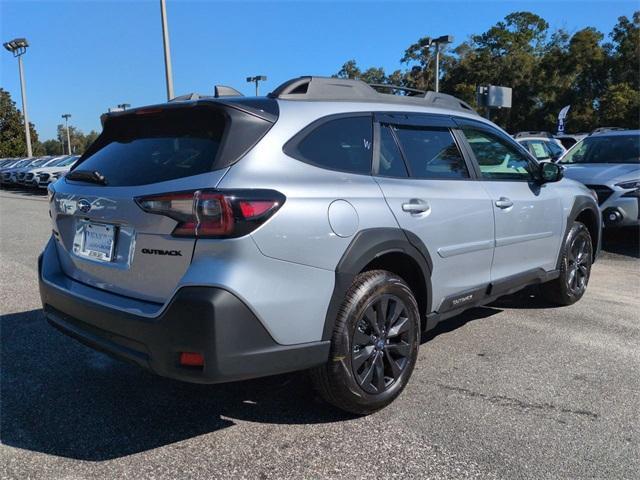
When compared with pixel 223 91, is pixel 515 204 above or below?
below

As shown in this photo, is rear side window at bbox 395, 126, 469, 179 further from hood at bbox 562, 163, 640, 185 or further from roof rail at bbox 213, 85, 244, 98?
hood at bbox 562, 163, 640, 185

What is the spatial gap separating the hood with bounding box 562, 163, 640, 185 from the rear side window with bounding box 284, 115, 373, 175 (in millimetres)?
5518

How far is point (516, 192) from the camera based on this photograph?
4328 mm

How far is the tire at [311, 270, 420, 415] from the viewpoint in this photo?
9.45 ft

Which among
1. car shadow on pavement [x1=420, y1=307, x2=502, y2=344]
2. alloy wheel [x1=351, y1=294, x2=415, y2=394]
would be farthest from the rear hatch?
car shadow on pavement [x1=420, y1=307, x2=502, y2=344]

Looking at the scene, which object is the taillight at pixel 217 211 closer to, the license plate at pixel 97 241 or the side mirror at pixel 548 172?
the license plate at pixel 97 241

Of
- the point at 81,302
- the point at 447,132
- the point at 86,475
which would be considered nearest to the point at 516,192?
the point at 447,132

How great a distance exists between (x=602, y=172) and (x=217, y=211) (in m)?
7.40

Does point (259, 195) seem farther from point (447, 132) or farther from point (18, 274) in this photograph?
point (18, 274)

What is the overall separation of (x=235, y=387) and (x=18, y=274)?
14.6ft

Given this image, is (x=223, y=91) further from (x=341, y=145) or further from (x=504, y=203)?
(x=504, y=203)

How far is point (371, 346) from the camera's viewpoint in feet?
10.1

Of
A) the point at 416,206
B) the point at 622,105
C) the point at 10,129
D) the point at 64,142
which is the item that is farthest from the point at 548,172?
the point at 64,142

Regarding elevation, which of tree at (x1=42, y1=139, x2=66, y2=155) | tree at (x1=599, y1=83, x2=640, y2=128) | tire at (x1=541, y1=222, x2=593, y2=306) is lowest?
tree at (x1=42, y1=139, x2=66, y2=155)
